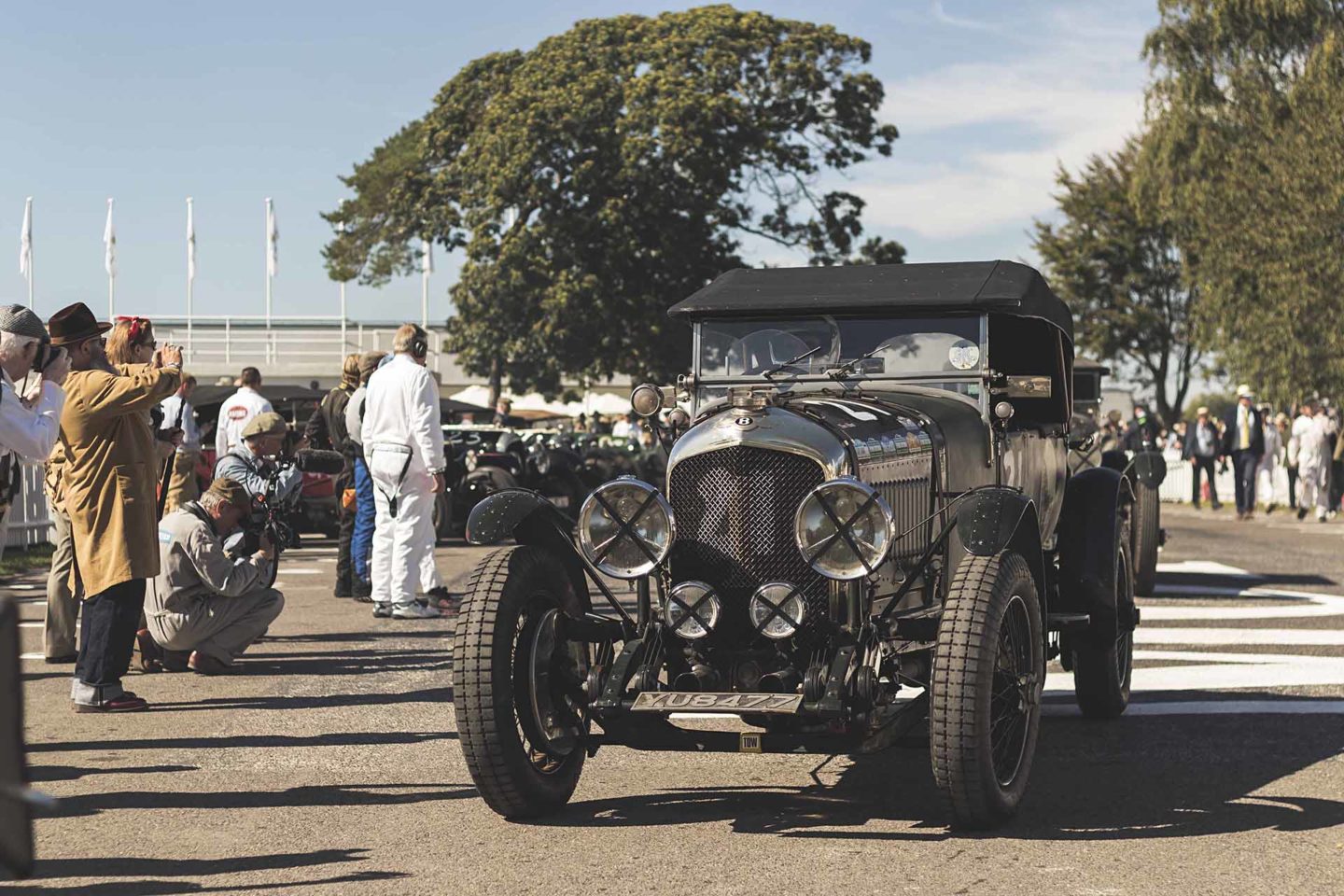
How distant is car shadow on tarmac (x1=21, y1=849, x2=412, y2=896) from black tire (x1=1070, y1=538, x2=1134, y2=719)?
3505 mm

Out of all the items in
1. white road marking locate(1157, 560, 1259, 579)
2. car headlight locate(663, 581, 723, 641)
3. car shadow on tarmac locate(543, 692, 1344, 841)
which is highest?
car headlight locate(663, 581, 723, 641)

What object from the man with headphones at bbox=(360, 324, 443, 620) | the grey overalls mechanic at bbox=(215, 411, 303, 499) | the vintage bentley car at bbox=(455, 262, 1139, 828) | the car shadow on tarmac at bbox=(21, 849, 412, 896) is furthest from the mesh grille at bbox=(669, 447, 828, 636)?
the man with headphones at bbox=(360, 324, 443, 620)

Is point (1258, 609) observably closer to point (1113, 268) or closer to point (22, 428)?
point (22, 428)

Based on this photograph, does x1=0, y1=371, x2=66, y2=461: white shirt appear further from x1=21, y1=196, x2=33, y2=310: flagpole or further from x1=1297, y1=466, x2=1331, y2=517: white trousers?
x1=21, y1=196, x2=33, y2=310: flagpole

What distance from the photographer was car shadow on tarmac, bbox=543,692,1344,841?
230 inches

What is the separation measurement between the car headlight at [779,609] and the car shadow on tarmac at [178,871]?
1490 mm

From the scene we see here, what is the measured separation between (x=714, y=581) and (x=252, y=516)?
14.9 feet

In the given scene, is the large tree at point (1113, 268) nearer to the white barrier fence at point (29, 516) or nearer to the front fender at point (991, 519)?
the white barrier fence at point (29, 516)

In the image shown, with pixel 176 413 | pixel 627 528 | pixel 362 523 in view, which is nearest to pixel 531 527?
pixel 627 528

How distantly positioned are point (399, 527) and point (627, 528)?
5713 mm

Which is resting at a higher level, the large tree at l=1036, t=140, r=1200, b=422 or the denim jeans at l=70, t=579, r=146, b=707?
the large tree at l=1036, t=140, r=1200, b=422

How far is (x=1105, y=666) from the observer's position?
25.6 ft

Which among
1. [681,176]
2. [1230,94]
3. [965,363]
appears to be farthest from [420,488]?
[1230,94]

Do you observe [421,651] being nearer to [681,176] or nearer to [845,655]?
[845,655]
